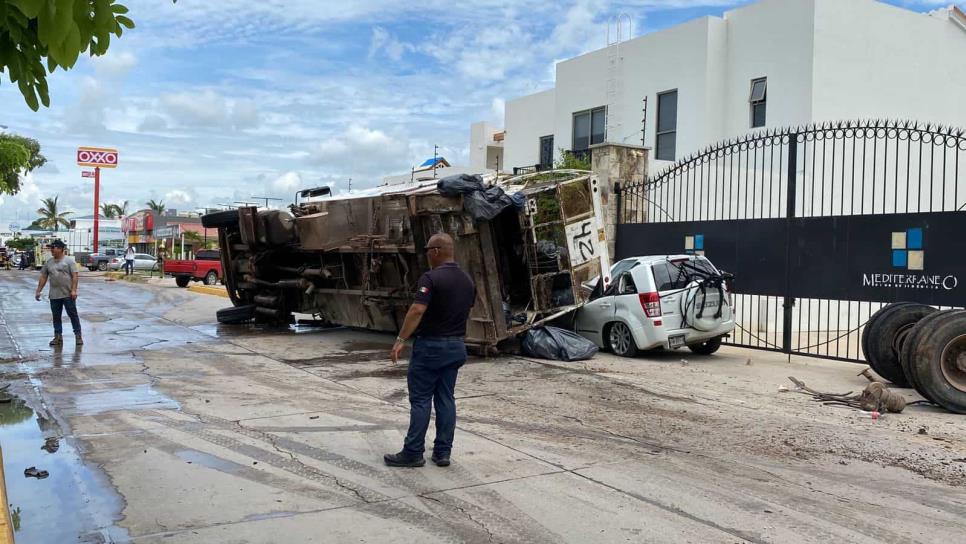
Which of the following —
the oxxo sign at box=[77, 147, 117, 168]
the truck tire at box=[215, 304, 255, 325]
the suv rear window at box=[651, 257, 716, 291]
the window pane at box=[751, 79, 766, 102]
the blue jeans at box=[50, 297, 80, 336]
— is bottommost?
the truck tire at box=[215, 304, 255, 325]

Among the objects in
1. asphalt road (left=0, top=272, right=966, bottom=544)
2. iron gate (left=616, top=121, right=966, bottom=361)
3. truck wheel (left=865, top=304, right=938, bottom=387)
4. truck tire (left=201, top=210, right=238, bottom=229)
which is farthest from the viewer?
truck tire (left=201, top=210, right=238, bottom=229)

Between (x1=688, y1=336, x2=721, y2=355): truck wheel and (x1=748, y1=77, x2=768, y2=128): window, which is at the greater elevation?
(x1=748, y1=77, x2=768, y2=128): window

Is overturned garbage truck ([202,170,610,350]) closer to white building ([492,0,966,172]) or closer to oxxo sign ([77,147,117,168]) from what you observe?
white building ([492,0,966,172])

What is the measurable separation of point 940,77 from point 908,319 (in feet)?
47.8

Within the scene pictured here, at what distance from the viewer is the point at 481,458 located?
6039 mm

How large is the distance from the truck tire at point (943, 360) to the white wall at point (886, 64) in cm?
1072

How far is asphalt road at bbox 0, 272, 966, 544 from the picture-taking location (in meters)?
4.61

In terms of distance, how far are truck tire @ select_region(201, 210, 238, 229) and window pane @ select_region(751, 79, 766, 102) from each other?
1288cm

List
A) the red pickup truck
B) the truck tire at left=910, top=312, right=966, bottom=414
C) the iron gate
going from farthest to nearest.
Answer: the red pickup truck
the iron gate
the truck tire at left=910, top=312, right=966, bottom=414

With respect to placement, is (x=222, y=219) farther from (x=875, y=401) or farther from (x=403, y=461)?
(x=875, y=401)

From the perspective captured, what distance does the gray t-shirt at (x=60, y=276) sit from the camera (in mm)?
12148

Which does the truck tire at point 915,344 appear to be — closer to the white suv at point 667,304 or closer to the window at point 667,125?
the white suv at point 667,304

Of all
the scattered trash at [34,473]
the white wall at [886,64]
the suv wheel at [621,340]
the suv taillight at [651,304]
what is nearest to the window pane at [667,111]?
the white wall at [886,64]

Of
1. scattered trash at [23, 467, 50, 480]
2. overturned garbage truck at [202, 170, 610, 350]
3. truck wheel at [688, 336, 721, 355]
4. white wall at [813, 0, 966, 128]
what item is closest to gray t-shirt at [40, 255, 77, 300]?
overturned garbage truck at [202, 170, 610, 350]
